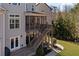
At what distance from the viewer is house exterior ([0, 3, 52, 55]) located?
463 centimetres

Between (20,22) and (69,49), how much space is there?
96 cm

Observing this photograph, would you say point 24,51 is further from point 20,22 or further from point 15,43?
point 20,22

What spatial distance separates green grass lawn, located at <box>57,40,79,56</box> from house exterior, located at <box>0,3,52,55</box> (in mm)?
441

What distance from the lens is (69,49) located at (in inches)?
185

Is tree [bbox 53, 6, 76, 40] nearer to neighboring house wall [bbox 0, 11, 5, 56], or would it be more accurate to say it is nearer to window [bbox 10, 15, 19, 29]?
window [bbox 10, 15, 19, 29]

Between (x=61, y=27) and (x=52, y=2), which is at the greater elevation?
(x=52, y=2)

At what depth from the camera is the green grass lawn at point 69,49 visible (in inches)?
184

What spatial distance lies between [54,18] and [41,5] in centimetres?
32

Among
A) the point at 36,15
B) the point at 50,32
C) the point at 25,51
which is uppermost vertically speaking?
the point at 36,15

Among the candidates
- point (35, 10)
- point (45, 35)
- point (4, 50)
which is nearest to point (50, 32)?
point (45, 35)

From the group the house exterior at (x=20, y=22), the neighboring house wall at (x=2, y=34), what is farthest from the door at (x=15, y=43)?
the neighboring house wall at (x=2, y=34)

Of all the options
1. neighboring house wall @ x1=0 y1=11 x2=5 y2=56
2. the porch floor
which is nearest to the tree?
the porch floor

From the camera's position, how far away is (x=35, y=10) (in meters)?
4.76

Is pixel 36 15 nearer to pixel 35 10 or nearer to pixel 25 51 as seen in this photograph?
pixel 35 10
